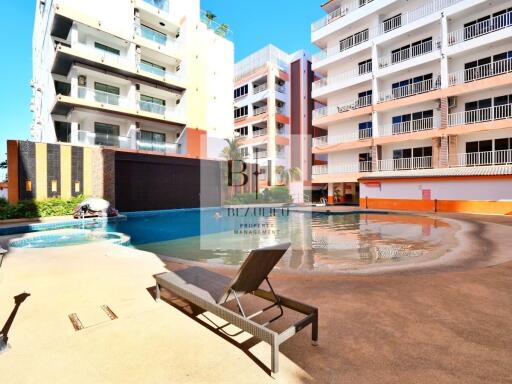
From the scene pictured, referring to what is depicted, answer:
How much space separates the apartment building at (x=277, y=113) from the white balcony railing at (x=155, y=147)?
15.2 meters

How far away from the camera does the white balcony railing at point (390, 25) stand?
24312mm

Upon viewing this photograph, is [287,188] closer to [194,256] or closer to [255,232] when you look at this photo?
[255,232]

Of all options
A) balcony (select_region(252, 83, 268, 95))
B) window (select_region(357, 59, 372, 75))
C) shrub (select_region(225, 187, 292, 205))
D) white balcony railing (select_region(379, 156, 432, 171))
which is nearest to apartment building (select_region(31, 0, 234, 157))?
shrub (select_region(225, 187, 292, 205))

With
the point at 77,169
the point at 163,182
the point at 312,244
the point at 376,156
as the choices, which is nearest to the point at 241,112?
the point at 163,182

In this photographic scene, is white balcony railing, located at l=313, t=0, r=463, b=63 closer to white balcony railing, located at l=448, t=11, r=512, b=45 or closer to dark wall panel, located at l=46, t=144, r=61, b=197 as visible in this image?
white balcony railing, located at l=448, t=11, r=512, b=45

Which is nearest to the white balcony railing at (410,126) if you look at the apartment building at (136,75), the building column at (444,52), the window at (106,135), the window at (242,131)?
the building column at (444,52)

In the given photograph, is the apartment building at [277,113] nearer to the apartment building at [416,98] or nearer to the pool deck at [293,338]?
the apartment building at [416,98]

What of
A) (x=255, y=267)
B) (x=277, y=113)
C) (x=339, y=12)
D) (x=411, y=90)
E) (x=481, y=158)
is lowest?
(x=255, y=267)

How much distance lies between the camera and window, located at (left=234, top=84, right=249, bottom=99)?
144 ft

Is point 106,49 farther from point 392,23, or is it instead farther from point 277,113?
point 392,23

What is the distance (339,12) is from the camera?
102 ft

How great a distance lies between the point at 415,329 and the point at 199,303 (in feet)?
8.59

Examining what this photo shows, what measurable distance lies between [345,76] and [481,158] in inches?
620

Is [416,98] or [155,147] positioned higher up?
[416,98]
